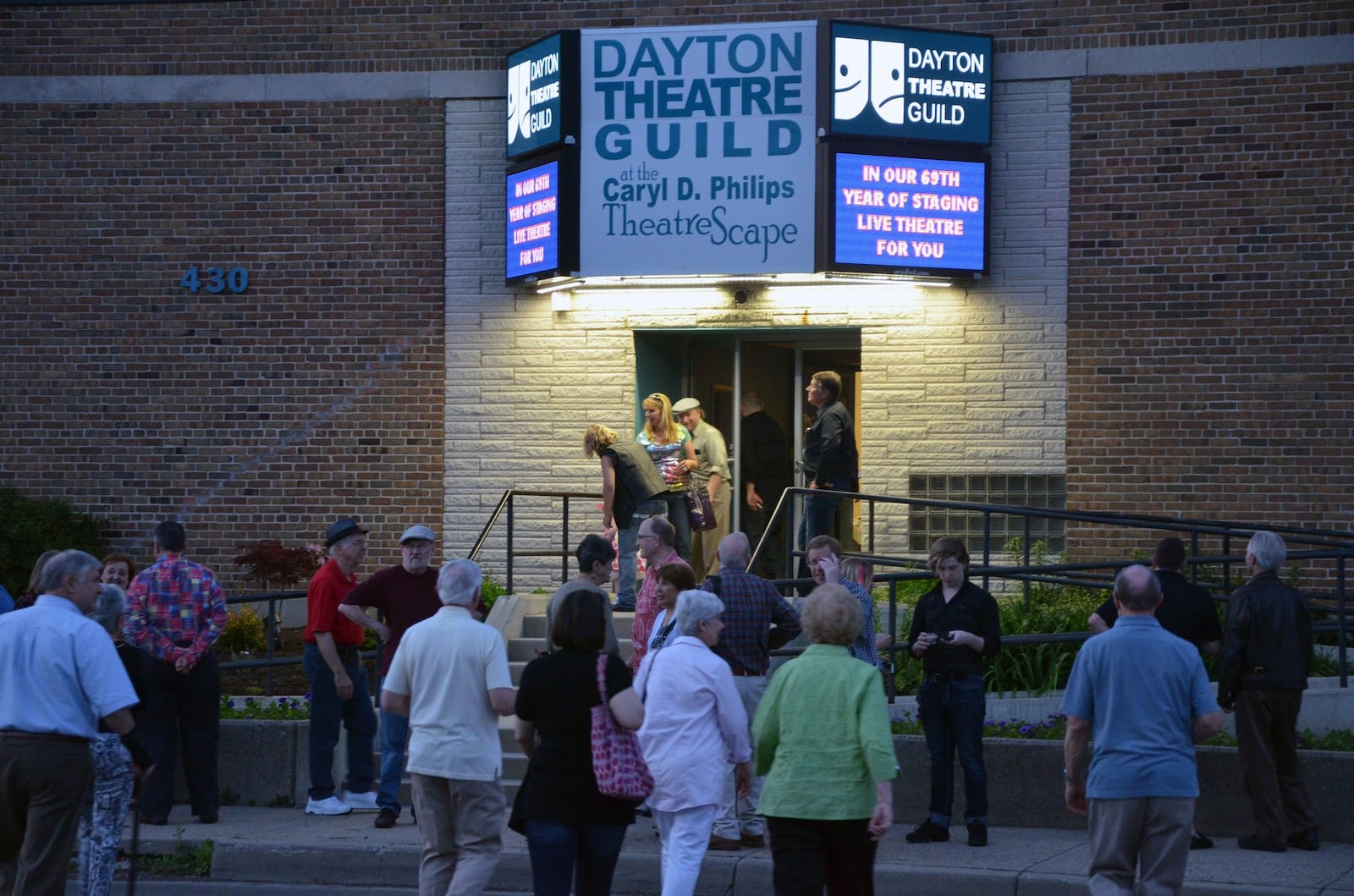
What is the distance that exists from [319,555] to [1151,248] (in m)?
8.20

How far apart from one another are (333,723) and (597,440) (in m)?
3.68

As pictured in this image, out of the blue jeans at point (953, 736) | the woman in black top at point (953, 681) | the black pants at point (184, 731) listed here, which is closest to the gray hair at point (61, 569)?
the black pants at point (184, 731)

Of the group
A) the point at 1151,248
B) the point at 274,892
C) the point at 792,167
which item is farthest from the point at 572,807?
the point at 1151,248

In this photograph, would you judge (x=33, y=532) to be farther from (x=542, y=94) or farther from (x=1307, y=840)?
(x=1307, y=840)

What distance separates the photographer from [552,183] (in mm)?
14680

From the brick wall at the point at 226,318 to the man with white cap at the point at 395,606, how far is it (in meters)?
5.47

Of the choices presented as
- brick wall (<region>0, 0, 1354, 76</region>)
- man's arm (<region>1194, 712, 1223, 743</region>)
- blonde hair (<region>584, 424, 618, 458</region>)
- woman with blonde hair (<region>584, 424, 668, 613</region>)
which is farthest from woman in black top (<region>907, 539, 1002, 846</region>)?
brick wall (<region>0, 0, 1354, 76</region>)

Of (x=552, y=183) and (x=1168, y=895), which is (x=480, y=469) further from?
(x=1168, y=895)

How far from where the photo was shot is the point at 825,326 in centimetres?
1507

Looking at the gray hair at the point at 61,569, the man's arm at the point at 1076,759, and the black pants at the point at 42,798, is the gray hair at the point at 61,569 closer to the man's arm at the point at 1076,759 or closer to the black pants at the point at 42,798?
the black pants at the point at 42,798

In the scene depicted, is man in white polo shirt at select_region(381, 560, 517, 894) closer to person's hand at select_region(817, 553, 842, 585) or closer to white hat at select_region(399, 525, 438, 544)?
person's hand at select_region(817, 553, 842, 585)

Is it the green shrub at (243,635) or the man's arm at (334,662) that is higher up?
the man's arm at (334,662)

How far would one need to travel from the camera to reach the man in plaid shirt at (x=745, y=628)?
9117 millimetres

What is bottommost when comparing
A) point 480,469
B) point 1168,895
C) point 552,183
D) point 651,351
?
point 1168,895
